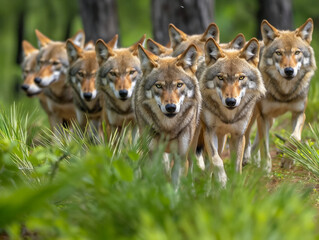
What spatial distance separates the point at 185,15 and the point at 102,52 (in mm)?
3712

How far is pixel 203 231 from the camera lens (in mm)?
3256

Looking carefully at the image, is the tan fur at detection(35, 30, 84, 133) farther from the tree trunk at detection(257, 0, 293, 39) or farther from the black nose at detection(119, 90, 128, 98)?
the tree trunk at detection(257, 0, 293, 39)

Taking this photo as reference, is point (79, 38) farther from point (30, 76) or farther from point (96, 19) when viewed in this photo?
point (96, 19)

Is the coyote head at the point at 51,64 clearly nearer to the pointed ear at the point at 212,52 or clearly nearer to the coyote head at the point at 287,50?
the coyote head at the point at 287,50

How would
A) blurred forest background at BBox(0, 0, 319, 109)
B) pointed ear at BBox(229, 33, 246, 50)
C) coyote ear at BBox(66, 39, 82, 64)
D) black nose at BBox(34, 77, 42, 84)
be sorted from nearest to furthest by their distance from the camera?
pointed ear at BBox(229, 33, 246, 50) → coyote ear at BBox(66, 39, 82, 64) → black nose at BBox(34, 77, 42, 84) → blurred forest background at BBox(0, 0, 319, 109)

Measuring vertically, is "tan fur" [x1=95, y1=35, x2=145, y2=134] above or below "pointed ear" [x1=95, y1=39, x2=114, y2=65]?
below

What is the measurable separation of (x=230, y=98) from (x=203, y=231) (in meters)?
3.15

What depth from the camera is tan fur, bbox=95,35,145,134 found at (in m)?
7.78

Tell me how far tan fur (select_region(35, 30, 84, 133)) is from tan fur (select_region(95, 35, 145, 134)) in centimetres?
174

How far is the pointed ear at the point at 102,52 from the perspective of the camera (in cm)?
793

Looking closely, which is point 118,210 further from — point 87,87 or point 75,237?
point 87,87

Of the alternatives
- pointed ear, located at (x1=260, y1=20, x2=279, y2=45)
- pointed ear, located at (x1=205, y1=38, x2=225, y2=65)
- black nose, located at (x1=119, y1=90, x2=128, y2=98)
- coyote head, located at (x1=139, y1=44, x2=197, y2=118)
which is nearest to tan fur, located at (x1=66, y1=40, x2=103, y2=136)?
black nose, located at (x1=119, y1=90, x2=128, y2=98)

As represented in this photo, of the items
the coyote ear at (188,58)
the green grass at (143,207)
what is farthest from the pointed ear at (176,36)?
the green grass at (143,207)

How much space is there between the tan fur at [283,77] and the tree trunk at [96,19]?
255 inches
